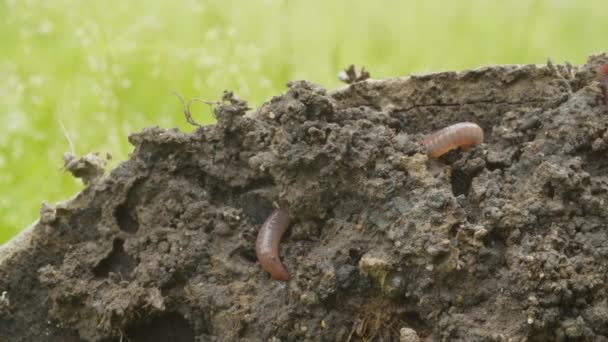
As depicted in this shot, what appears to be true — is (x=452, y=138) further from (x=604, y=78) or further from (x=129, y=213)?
(x=129, y=213)

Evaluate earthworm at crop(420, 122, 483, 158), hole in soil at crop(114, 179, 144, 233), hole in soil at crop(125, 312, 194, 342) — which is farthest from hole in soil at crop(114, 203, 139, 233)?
earthworm at crop(420, 122, 483, 158)

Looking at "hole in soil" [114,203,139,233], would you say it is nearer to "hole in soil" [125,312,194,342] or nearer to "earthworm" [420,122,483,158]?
"hole in soil" [125,312,194,342]

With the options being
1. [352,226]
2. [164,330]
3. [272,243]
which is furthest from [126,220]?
[352,226]

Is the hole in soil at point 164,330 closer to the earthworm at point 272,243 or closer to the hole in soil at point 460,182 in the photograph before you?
the earthworm at point 272,243

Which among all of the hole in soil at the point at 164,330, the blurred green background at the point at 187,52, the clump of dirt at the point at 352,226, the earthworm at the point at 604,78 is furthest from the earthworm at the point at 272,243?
the blurred green background at the point at 187,52

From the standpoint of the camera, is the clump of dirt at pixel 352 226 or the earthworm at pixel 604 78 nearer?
the clump of dirt at pixel 352 226
